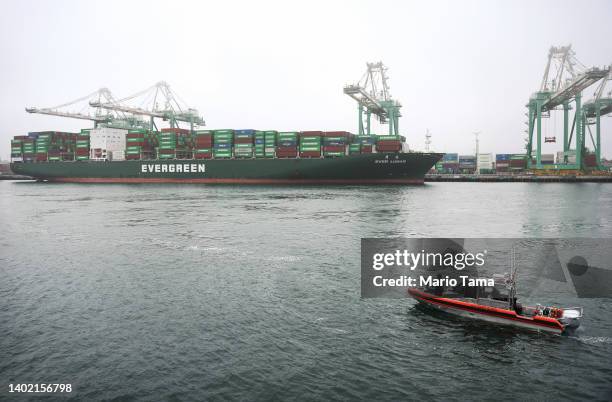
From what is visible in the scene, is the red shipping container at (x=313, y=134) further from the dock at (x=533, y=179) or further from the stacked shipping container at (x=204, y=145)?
the dock at (x=533, y=179)

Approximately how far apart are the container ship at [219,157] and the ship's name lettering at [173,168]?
23 centimetres

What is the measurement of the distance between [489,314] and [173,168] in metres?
93.1

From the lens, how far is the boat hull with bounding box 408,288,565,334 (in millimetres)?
14127

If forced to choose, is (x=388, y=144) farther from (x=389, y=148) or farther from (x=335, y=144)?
(x=335, y=144)

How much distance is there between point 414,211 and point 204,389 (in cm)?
3915

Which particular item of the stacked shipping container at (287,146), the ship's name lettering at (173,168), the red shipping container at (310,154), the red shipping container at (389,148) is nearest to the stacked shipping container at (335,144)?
the red shipping container at (310,154)

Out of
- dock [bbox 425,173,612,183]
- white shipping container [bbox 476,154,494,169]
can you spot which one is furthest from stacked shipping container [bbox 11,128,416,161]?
white shipping container [bbox 476,154,494,169]

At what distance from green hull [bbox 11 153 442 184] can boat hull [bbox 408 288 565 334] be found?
225ft

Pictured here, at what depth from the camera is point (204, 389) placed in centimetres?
1061

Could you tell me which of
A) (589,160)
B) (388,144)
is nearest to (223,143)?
(388,144)

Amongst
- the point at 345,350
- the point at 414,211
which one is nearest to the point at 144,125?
the point at 414,211

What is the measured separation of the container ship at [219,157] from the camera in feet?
281

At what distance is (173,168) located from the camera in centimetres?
9894

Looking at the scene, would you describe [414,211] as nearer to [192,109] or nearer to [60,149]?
[192,109]
